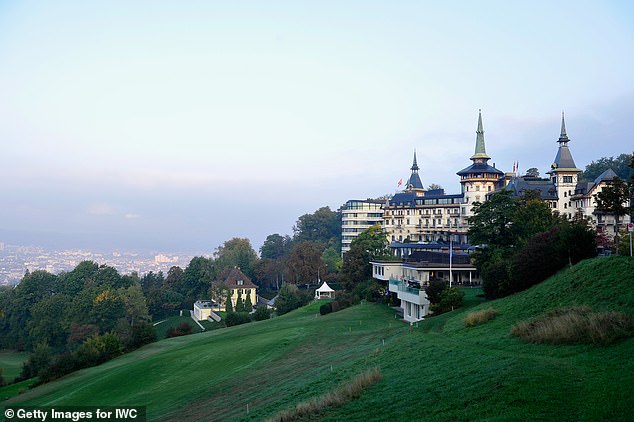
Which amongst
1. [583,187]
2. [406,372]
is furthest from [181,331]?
[583,187]

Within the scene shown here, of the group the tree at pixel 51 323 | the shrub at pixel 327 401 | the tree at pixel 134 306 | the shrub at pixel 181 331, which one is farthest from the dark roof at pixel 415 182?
the shrub at pixel 327 401

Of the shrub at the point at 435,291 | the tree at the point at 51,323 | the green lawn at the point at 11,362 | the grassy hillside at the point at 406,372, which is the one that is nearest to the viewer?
the grassy hillside at the point at 406,372

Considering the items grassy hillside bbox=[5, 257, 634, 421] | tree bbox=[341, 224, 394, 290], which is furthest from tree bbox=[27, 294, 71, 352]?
tree bbox=[341, 224, 394, 290]

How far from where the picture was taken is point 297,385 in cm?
2447

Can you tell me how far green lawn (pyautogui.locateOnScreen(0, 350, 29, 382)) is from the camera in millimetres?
64175

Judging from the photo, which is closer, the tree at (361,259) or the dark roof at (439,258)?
the dark roof at (439,258)

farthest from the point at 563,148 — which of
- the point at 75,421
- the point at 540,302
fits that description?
the point at 75,421

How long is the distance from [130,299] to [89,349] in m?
38.6

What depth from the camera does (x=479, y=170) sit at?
319ft

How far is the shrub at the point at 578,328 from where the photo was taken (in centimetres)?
1808

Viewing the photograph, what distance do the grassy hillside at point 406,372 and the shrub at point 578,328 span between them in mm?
496

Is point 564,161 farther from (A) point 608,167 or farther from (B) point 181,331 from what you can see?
(B) point 181,331

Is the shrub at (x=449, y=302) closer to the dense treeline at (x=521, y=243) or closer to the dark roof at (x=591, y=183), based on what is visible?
the dense treeline at (x=521, y=243)

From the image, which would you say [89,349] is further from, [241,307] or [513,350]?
[513,350]
